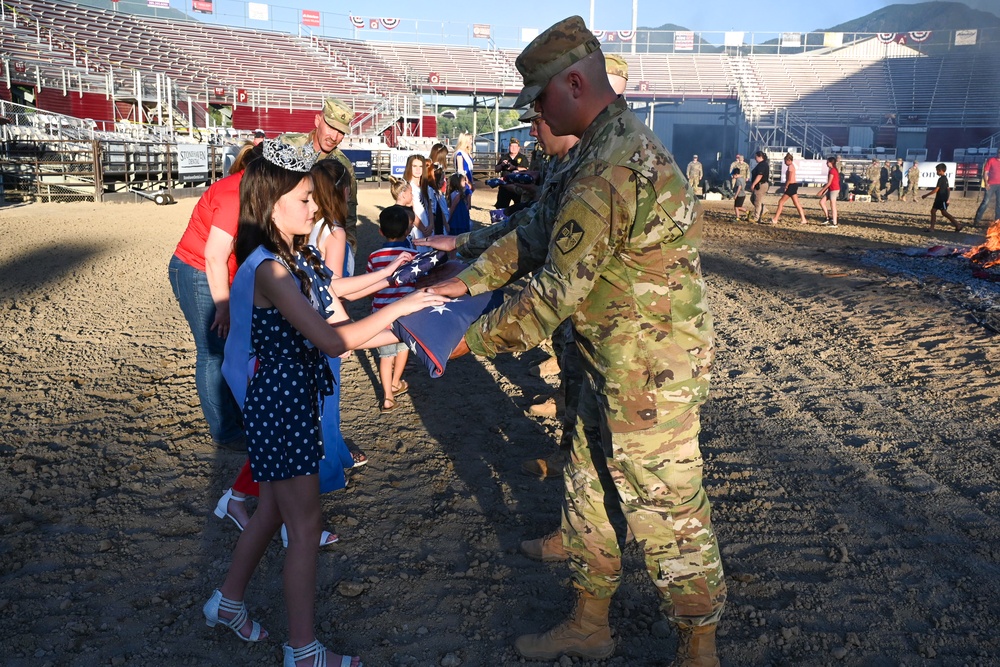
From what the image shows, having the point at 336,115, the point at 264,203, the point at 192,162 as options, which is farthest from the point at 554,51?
the point at 192,162

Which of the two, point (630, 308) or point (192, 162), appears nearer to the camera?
point (630, 308)

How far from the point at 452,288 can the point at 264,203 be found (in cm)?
73

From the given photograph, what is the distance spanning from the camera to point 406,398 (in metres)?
6.49

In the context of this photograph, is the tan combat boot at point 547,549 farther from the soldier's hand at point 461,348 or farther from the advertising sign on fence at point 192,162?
the advertising sign on fence at point 192,162

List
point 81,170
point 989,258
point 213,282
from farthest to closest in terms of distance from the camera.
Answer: point 81,170 → point 989,258 → point 213,282

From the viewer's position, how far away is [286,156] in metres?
2.82

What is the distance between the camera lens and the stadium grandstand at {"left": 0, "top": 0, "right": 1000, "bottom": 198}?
102ft

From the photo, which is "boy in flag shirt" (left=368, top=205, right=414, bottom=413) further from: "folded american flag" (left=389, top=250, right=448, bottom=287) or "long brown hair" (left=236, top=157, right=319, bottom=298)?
"long brown hair" (left=236, top=157, right=319, bottom=298)

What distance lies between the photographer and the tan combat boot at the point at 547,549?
3.90 m

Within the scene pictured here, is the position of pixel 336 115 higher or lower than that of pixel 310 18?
lower

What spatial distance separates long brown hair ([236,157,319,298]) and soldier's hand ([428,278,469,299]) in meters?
0.50

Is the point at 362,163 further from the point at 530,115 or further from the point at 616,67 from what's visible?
the point at 530,115

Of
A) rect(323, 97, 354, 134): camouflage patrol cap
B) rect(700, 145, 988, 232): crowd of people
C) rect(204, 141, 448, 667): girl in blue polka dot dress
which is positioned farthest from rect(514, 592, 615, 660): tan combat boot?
rect(700, 145, 988, 232): crowd of people

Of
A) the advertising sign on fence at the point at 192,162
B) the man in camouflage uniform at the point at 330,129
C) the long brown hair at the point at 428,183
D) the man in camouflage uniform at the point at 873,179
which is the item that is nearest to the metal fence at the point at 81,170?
the advertising sign on fence at the point at 192,162
